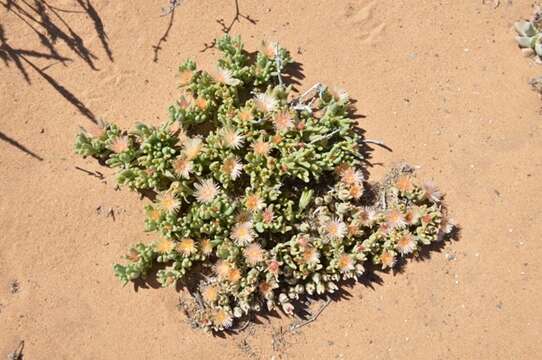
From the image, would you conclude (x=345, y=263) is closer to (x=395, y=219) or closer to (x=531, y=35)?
(x=395, y=219)

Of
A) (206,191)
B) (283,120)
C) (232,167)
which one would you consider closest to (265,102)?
(283,120)

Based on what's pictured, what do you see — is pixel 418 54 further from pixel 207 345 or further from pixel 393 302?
pixel 207 345

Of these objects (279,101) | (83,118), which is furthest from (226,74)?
(83,118)

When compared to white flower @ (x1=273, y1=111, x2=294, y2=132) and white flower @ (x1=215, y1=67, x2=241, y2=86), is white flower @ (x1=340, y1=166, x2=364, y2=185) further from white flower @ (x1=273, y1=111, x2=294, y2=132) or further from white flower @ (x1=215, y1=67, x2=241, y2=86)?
white flower @ (x1=215, y1=67, x2=241, y2=86)

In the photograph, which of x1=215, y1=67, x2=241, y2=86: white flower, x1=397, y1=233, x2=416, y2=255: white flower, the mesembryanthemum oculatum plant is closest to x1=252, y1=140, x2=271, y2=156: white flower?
the mesembryanthemum oculatum plant

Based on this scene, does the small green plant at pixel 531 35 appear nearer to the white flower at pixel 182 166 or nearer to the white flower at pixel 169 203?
the white flower at pixel 182 166

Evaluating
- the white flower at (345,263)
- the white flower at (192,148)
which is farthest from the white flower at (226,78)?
the white flower at (345,263)
